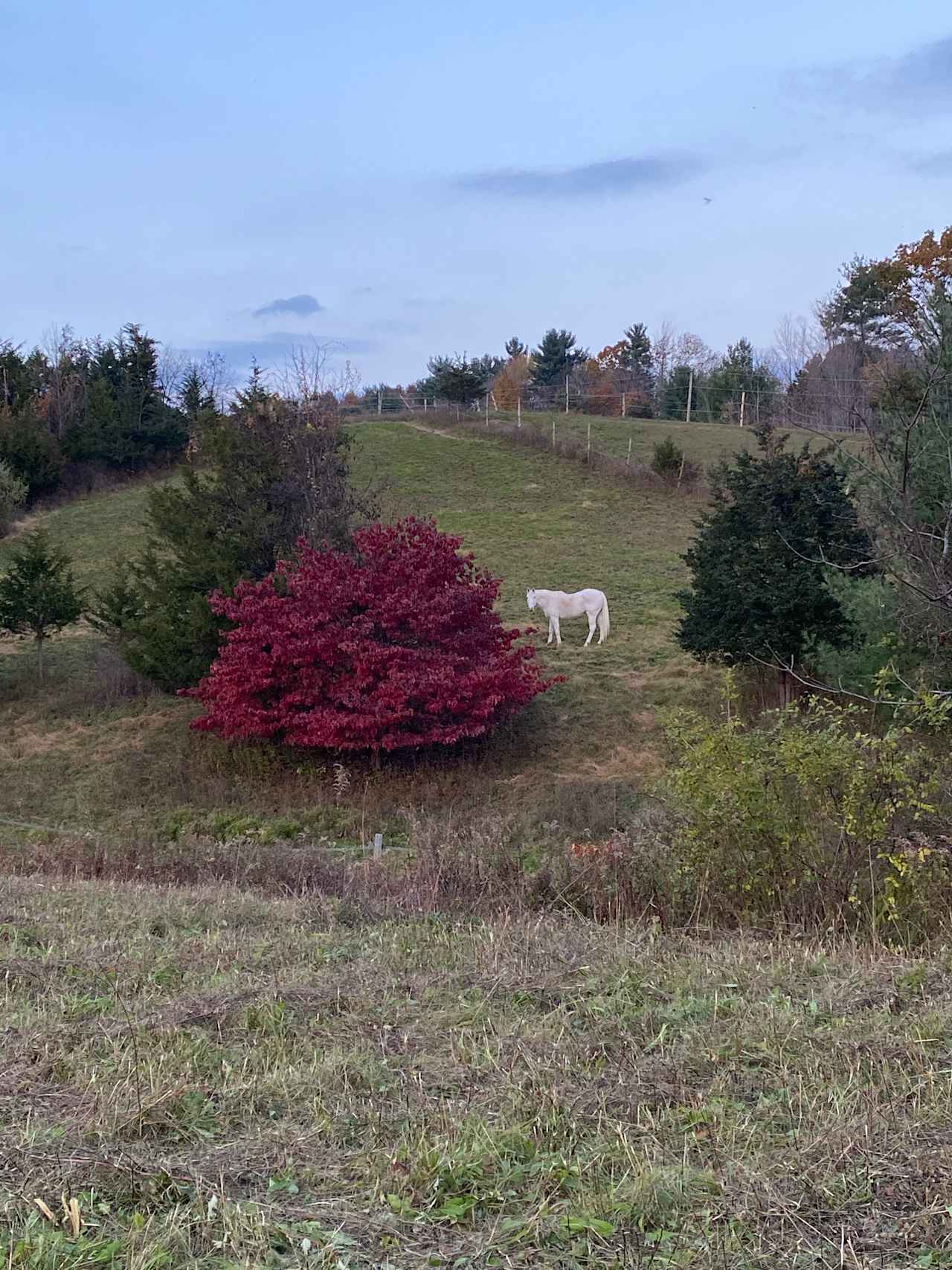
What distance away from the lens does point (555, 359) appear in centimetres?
6203

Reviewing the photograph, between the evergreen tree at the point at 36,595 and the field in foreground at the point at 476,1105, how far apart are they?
15.6m

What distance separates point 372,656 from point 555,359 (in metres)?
51.4

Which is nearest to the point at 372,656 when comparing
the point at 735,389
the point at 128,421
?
the point at 128,421

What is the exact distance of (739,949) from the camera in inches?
209

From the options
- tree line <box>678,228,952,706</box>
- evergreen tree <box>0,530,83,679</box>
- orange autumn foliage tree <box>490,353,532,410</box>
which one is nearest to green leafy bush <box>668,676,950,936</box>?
tree line <box>678,228,952,706</box>

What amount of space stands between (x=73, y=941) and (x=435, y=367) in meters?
52.8

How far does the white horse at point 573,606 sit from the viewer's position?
20484 millimetres

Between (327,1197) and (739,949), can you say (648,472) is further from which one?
(327,1197)

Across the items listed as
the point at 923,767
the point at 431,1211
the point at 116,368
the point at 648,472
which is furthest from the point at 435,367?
the point at 431,1211

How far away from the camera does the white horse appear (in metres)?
20.5

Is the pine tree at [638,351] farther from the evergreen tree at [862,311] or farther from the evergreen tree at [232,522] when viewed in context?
the evergreen tree at [232,522]

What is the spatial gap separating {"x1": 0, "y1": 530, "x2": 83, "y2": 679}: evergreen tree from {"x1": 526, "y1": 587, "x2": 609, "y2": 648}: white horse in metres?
8.74

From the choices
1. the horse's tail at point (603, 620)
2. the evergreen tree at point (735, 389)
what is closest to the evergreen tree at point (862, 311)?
the evergreen tree at point (735, 389)

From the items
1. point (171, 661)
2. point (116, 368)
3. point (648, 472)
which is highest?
point (116, 368)
